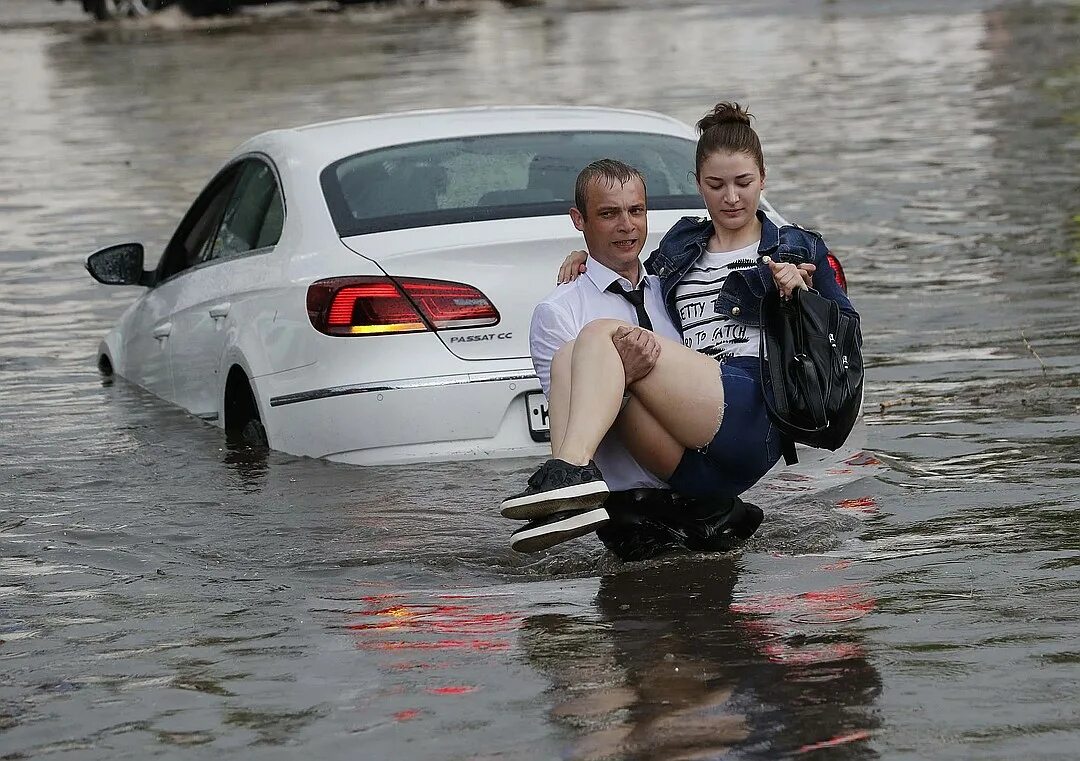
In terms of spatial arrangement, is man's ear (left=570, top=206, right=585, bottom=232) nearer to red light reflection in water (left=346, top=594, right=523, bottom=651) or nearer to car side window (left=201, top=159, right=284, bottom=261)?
Result: red light reflection in water (left=346, top=594, right=523, bottom=651)

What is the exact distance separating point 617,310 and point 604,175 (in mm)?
400

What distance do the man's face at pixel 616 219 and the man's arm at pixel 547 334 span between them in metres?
0.22

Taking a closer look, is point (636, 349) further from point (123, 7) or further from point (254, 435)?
point (123, 7)

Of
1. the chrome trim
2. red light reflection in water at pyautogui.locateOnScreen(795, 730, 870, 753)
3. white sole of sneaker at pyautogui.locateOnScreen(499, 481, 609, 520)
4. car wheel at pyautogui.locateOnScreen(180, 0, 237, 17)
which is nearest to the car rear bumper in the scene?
the chrome trim

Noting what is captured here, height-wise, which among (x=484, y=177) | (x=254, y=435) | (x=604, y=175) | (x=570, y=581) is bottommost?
(x=254, y=435)

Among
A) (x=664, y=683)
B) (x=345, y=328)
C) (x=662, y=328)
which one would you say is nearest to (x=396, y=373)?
(x=345, y=328)

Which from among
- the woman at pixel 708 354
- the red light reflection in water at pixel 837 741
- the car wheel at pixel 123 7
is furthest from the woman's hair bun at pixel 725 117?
the car wheel at pixel 123 7

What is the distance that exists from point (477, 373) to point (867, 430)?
1.90 meters

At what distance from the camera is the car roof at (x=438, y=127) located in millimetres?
7898

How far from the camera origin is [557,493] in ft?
17.5

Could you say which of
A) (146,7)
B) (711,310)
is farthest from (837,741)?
(146,7)

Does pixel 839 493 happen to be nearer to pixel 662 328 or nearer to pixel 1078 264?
pixel 662 328

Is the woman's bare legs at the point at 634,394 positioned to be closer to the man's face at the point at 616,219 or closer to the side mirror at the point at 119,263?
the man's face at the point at 616,219

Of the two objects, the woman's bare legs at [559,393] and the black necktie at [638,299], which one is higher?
the black necktie at [638,299]
